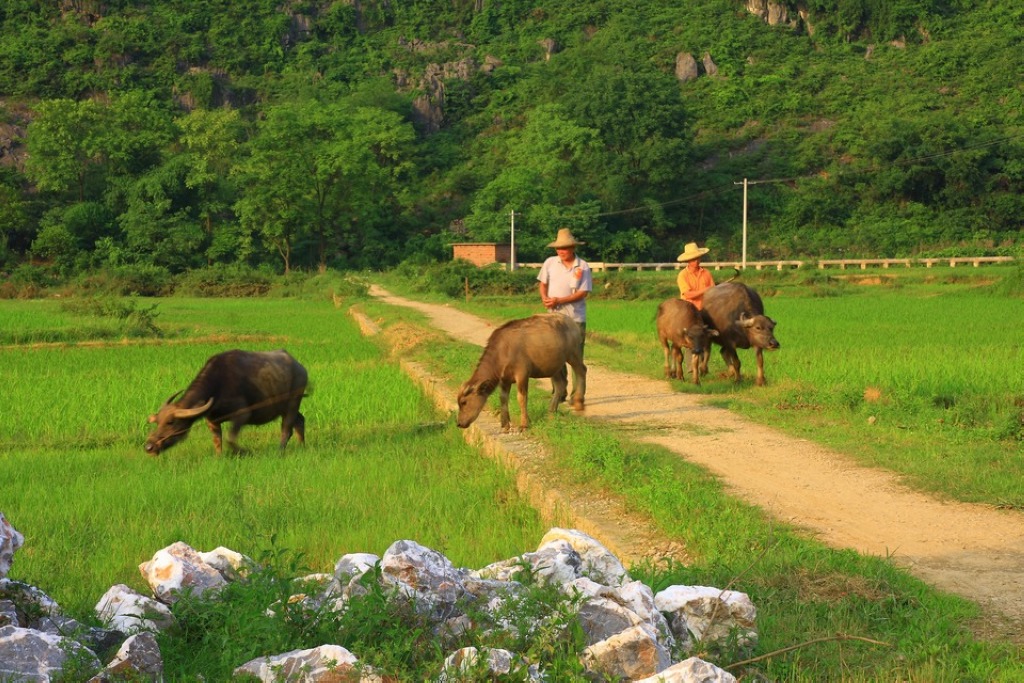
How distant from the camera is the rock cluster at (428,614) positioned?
10.5ft

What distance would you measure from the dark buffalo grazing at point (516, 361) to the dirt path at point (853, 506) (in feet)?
2.84

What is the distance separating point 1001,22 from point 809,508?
7276 centimetres

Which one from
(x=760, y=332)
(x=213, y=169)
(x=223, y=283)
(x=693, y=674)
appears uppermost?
(x=213, y=169)

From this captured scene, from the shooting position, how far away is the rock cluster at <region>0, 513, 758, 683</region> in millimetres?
3211

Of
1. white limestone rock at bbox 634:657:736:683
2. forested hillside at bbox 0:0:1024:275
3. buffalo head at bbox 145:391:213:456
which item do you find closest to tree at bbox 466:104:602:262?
forested hillside at bbox 0:0:1024:275

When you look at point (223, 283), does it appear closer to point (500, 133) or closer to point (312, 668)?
point (500, 133)

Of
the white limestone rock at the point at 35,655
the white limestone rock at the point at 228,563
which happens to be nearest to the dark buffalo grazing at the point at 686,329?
the white limestone rock at the point at 228,563

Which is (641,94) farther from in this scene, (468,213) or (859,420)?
(859,420)

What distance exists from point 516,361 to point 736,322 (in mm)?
3289

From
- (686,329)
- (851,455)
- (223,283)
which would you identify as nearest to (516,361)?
(851,455)

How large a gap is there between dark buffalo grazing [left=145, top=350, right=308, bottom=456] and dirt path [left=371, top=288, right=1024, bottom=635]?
2.51 metres

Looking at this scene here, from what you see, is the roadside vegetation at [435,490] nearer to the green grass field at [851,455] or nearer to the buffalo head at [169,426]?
the green grass field at [851,455]

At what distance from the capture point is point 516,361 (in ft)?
26.5

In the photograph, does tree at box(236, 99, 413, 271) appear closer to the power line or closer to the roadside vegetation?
the power line
